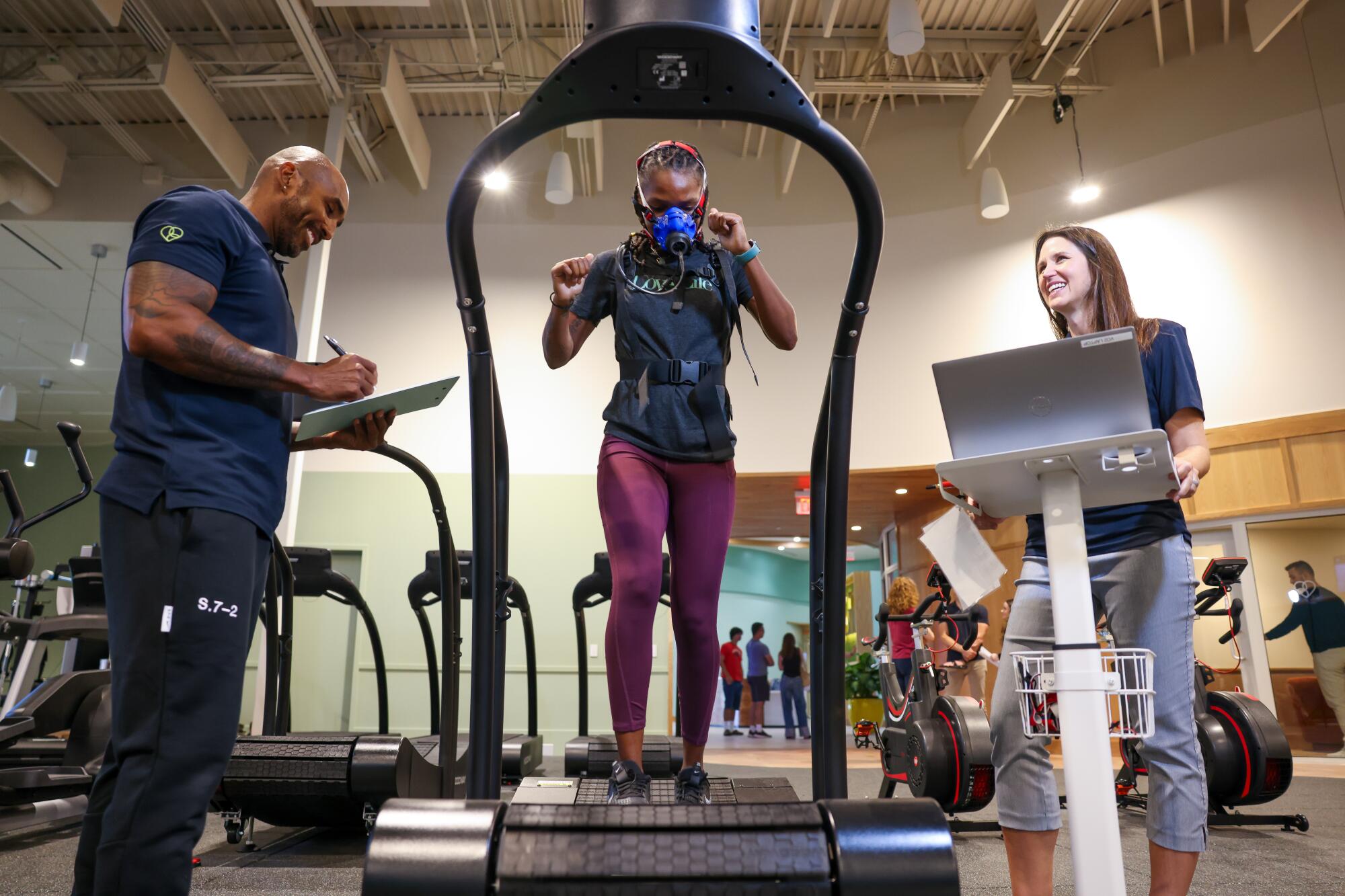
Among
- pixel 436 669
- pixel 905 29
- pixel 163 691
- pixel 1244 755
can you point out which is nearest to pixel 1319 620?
pixel 1244 755

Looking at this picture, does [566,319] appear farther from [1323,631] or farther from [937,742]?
[1323,631]

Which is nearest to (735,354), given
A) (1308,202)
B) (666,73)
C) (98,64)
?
(1308,202)

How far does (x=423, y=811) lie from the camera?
112 centimetres

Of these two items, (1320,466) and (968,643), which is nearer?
(968,643)

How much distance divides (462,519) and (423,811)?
7.00 metres

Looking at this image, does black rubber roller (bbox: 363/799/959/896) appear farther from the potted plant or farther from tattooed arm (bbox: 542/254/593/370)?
the potted plant

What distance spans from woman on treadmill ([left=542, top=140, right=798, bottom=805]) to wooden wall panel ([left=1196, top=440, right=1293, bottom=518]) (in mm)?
6496

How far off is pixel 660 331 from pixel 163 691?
118cm

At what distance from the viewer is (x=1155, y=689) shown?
1.48 metres

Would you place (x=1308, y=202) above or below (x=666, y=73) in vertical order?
above

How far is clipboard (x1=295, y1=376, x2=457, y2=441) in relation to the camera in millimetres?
1447

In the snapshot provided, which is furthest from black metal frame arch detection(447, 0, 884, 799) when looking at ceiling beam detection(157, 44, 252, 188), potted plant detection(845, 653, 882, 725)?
potted plant detection(845, 653, 882, 725)

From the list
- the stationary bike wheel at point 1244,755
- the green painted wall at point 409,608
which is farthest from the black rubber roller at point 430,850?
the green painted wall at point 409,608

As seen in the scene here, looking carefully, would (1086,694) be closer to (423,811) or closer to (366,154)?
(423,811)
